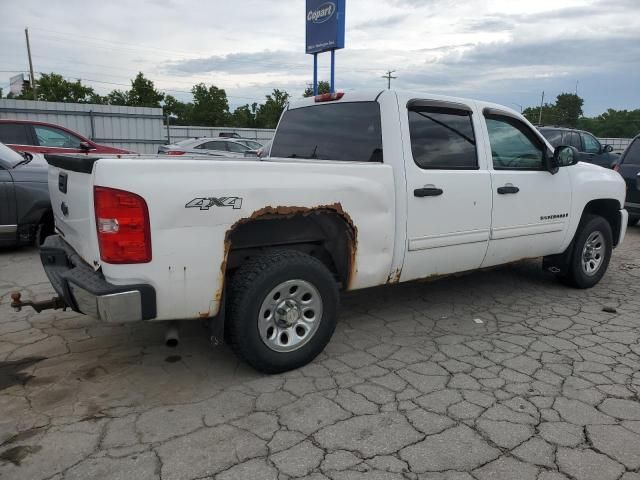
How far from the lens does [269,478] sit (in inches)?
93.0

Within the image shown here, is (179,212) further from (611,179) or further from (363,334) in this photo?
(611,179)

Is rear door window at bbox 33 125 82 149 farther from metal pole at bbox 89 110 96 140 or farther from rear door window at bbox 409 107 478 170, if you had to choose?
metal pole at bbox 89 110 96 140

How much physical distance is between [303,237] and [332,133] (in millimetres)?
1139

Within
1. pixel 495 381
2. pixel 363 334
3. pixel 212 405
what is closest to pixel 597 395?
pixel 495 381

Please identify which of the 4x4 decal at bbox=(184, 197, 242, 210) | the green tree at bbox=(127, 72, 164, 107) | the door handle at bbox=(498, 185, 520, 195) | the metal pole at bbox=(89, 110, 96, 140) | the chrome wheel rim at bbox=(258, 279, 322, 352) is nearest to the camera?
the 4x4 decal at bbox=(184, 197, 242, 210)

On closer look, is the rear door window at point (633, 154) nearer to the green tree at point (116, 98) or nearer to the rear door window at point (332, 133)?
the rear door window at point (332, 133)

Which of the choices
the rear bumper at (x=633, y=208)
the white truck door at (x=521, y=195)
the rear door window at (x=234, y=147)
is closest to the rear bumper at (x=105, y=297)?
the white truck door at (x=521, y=195)

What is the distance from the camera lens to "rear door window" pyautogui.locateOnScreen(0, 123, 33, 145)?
9.66m

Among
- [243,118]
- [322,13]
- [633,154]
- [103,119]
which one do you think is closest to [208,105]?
[243,118]

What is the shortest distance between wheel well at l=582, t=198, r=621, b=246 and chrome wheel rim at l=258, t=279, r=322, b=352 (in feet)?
11.8

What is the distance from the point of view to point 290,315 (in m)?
3.33

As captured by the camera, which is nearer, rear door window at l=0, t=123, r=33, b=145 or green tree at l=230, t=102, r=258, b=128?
rear door window at l=0, t=123, r=33, b=145

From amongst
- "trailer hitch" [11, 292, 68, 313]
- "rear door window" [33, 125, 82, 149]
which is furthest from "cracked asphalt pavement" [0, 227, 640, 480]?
"rear door window" [33, 125, 82, 149]

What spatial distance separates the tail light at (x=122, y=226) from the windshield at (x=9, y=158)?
4631 millimetres
